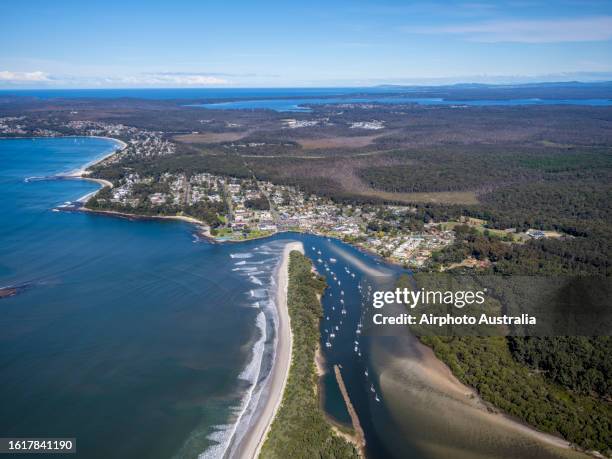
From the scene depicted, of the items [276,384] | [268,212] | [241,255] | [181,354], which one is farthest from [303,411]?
[268,212]

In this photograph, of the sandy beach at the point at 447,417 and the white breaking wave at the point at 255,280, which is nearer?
the sandy beach at the point at 447,417

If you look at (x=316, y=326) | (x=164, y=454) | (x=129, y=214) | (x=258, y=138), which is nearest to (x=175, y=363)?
(x=164, y=454)

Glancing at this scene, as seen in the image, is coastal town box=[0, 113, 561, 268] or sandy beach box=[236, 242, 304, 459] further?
coastal town box=[0, 113, 561, 268]

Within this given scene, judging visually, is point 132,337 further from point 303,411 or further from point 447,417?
point 447,417

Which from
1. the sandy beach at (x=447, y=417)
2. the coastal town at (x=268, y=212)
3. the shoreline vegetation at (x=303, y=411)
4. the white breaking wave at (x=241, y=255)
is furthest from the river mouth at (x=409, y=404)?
the coastal town at (x=268, y=212)

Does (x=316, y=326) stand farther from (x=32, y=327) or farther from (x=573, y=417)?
(x=32, y=327)

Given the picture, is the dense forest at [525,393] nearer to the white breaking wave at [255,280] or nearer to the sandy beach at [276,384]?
the sandy beach at [276,384]

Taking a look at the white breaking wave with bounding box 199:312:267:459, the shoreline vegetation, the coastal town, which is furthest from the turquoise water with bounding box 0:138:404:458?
the coastal town

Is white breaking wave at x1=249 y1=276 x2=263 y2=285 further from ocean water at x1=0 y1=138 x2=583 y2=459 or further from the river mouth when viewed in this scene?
the river mouth
